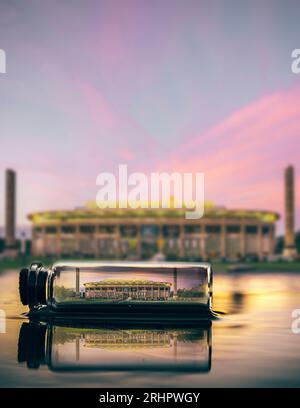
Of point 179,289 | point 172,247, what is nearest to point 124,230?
point 172,247

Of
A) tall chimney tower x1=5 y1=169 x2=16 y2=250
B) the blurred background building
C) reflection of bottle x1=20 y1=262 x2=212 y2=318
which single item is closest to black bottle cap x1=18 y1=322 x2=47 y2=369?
reflection of bottle x1=20 y1=262 x2=212 y2=318

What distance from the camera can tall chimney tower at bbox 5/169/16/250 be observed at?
12417cm

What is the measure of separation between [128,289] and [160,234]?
124547 mm

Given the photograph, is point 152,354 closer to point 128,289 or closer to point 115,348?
point 115,348

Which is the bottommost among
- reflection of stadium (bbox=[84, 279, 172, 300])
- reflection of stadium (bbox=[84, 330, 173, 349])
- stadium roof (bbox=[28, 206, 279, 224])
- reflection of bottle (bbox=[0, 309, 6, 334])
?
reflection of bottle (bbox=[0, 309, 6, 334])

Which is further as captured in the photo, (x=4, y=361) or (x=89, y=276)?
(x=89, y=276)

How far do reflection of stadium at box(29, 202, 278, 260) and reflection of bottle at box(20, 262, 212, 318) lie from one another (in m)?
121

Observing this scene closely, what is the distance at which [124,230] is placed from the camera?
146000mm

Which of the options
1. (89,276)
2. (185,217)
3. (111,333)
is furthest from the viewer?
(185,217)

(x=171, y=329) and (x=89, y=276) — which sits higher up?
(x=89, y=276)

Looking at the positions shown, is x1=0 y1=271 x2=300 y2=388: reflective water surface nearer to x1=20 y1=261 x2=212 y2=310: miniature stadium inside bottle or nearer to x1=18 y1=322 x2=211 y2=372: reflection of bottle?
x1=18 y1=322 x2=211 y2=372: reflection of bottle
